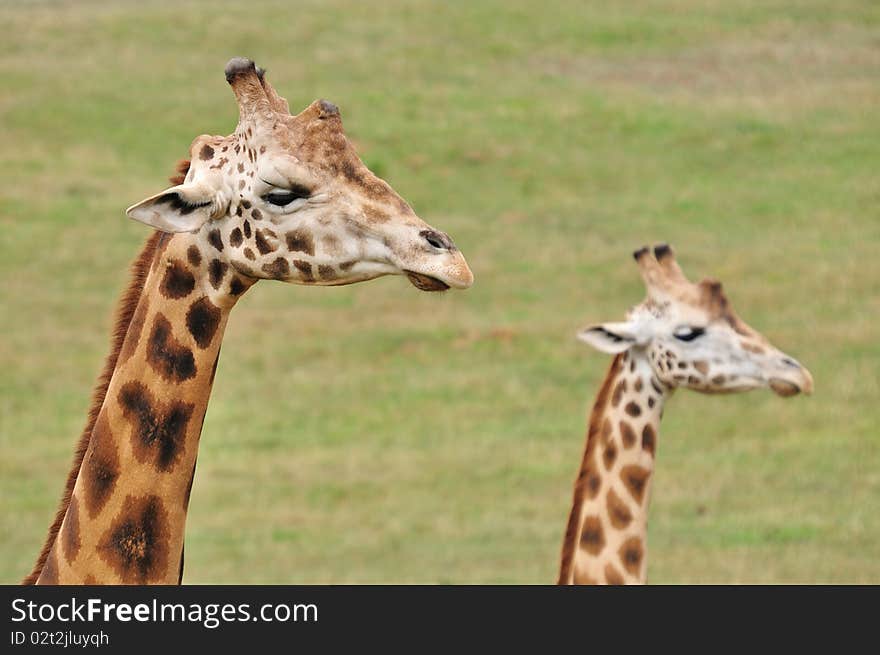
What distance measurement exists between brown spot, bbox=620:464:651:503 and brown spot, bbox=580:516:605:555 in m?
0.32

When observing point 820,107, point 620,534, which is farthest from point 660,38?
point 620,534

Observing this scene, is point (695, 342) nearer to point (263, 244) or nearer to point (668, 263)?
point (668, 263)

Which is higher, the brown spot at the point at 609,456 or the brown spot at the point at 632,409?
the brown spot at the point at 632,409

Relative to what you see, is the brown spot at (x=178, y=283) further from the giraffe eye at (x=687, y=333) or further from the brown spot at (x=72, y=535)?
the giraffe eye at (x=687, y=333)

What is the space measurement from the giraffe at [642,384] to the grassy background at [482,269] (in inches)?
266

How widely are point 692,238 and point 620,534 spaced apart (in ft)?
80.8

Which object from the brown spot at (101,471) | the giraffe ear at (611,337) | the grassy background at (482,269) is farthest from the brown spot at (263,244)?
the grassy background at (482,269)

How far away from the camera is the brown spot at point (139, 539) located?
7355 mm

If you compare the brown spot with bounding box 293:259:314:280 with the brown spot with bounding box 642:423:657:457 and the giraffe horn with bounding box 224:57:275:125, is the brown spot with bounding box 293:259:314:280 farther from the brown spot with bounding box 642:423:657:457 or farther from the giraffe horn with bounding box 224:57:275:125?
the brown spot with bounding box 642:423:657:457

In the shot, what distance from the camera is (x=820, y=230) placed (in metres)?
36.4

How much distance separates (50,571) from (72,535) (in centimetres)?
22

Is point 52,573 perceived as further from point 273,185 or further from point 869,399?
point 869,399

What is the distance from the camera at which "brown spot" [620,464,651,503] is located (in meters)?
11.8

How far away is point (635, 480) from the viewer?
38.9ft
